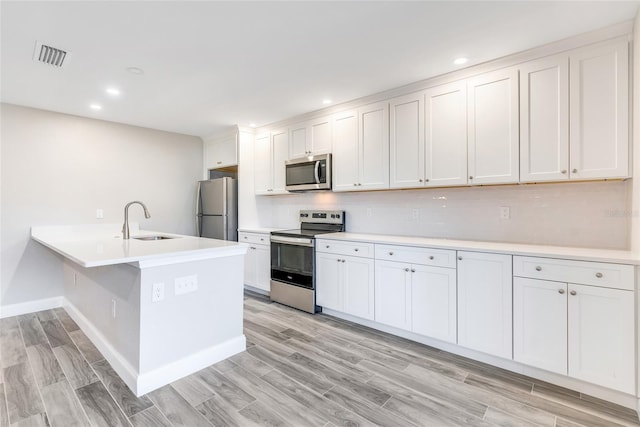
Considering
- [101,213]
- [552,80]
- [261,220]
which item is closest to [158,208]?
[101,213]

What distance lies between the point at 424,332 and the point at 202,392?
1.74 meters

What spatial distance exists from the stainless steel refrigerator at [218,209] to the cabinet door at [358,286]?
203 cm

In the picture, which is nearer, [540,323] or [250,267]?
[540,323]

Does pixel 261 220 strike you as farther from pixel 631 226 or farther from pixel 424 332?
pixel 631 226

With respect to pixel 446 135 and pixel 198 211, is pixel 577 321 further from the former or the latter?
pixel 198 211

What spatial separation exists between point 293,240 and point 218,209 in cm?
154

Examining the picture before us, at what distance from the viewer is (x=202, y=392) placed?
6.40ft

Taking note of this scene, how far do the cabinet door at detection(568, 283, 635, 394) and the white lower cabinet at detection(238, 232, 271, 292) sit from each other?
298 centimetres

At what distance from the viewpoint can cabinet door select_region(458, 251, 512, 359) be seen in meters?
2.15

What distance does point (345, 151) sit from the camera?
134 inches

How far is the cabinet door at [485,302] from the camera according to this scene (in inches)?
84.7

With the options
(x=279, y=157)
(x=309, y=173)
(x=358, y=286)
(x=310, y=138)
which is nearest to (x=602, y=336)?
(x=358, y=286)

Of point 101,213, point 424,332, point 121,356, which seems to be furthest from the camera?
point 101,213

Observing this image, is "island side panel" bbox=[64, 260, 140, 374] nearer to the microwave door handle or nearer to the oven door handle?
the oven door handle
